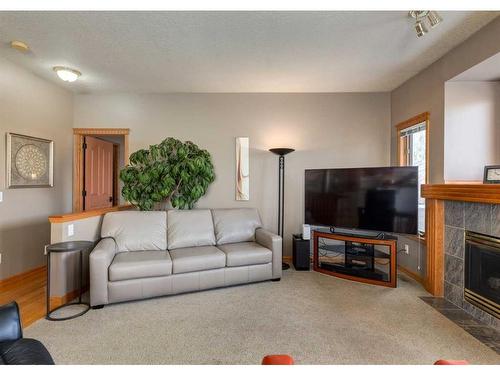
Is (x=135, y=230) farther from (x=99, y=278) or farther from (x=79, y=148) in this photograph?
(x=79, y=148)

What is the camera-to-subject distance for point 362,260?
10.6ft

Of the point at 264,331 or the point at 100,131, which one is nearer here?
the point at 264,331

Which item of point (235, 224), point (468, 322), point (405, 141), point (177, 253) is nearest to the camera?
point (468, 322)

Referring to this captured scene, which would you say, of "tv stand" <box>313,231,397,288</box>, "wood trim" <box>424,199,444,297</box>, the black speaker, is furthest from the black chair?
"wood trim" <box>424,199,444,297</box>

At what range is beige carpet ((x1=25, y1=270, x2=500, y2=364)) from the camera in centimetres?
174

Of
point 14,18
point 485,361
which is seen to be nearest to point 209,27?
point 14,18

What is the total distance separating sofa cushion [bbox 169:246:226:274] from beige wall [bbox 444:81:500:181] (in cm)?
265

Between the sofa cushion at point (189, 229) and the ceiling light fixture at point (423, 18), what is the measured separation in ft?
9.50

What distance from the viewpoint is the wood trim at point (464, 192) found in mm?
2023

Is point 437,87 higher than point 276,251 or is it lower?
higher

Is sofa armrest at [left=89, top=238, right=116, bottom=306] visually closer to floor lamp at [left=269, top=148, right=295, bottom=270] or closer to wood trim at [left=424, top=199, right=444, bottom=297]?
floor lamp at [left=269, top=148, right=295, bottom=270]

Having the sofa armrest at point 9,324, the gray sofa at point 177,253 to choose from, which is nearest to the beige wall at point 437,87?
the gray sofa at point 177,253

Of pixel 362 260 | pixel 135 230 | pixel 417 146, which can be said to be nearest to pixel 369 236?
pixel 362 260

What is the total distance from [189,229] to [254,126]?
1826mm
